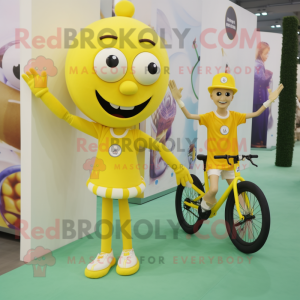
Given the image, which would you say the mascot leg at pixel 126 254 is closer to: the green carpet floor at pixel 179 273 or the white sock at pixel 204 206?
the green carpet floor at pixel 179 273

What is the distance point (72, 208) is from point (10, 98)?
106cm

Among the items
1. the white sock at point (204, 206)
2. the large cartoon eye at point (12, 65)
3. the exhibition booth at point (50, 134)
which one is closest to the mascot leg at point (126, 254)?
the exhibition booth at point (50, 134)

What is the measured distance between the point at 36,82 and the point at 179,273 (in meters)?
1.71

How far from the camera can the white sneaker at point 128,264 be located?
8.95 ft

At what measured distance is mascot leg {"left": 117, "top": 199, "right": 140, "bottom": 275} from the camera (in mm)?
2738

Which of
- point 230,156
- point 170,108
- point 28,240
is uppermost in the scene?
point 170,108

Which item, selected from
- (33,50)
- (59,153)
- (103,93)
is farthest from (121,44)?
(59,153)

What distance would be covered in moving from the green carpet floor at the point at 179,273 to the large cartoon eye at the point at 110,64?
1.41 m

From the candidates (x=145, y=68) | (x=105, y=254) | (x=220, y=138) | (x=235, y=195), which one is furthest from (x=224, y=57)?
(x=105, y=254)

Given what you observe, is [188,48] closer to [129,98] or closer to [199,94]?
[199,94]

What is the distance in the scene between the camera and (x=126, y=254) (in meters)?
2.85

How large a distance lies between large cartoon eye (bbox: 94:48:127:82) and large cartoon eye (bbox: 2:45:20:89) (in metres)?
0.93

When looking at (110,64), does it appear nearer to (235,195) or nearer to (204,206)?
(235,195)

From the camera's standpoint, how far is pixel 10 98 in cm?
317
